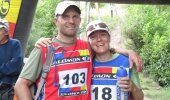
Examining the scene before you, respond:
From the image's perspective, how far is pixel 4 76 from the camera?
13.5ft

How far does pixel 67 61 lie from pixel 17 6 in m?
4.58

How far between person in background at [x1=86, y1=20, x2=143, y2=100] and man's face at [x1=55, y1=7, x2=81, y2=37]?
0.59ft

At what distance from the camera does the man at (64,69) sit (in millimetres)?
3135

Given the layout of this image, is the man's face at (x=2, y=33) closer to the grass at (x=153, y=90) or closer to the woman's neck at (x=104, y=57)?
the woman's neck at (x=104, y=57)

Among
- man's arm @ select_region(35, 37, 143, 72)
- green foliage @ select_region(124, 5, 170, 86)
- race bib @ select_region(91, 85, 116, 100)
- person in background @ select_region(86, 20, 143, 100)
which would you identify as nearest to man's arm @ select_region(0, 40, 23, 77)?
man's arm @ select_region(35, 37, 143, 72)

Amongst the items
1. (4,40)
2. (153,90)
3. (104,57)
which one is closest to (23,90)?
(104,57)

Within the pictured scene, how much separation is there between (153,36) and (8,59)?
46.8 feet

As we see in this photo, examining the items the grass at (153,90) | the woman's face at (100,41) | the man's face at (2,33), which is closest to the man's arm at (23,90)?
the woman's face at (100,41)

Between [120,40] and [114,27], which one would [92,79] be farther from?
[114,27]

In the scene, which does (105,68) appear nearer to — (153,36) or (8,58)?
(8,58)

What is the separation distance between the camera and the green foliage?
1586 centimetres

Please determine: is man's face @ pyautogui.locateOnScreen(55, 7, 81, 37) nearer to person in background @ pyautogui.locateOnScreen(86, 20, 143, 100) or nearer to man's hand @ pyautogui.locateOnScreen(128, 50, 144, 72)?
person in background @ pyautogui.locateOnScreen(86, 20, 143, 100)

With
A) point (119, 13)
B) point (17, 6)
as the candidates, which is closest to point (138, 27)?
point (119, 13)

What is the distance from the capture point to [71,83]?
3160 mm
